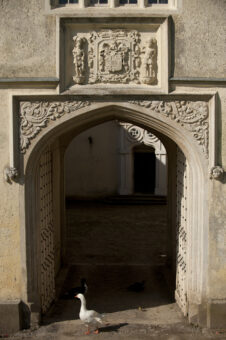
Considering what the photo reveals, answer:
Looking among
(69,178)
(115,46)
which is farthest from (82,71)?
(69,178)

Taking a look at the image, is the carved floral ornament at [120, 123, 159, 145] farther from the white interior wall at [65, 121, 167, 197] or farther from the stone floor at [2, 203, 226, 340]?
the stone floor at [2, 203, 226, 340]

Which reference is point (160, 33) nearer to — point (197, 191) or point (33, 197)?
point (197, 191)

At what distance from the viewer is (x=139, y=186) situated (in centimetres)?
2275

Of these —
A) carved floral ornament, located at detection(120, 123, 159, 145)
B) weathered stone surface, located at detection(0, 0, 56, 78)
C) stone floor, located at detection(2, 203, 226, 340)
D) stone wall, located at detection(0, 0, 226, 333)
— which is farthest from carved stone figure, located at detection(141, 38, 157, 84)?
carved floral ornament, located at detection(120, 123, 159, 145)

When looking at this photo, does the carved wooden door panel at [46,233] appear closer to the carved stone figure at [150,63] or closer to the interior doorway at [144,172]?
the carved stone figure at [150,63]

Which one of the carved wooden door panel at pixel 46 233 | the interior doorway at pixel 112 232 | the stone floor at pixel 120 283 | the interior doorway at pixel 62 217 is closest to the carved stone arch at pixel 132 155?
the interior doorway at pixel 112 232

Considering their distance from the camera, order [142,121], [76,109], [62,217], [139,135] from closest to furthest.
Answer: [76,109], [142,121], [62,217], [139,135]

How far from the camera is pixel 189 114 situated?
7.91 meters

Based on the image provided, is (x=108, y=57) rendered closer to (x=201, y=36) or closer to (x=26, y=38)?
(x=26, y=38)

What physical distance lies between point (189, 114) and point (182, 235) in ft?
8.23

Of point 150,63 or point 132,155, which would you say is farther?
point 132,155

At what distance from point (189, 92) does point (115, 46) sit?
57.3 inches

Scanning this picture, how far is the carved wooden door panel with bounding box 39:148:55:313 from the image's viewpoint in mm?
8844

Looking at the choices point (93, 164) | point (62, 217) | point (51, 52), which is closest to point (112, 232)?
point (62, 217)
